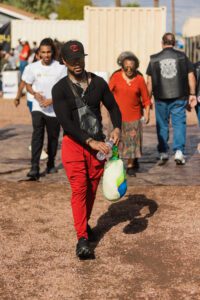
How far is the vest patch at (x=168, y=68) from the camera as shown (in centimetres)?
994

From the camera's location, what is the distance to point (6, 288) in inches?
200

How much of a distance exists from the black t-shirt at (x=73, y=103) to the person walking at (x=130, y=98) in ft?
9.91

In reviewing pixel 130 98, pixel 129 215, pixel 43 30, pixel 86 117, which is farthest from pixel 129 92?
pixel 43 30

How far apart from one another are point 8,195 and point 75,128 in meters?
2.68

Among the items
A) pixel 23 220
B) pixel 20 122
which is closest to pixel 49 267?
pixel 23 220

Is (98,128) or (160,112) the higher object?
(98,128)

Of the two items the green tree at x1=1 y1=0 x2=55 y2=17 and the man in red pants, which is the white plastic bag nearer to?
the man in red pants

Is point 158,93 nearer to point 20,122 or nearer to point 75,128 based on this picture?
point 75,128

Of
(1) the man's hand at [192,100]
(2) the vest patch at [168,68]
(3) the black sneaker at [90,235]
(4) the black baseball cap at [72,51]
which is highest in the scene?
(4) the black baseball cap at [72,51]

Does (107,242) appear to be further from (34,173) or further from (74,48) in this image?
(34,173)

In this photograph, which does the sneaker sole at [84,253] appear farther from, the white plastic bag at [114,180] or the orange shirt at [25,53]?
the orange shirt at [25,53]

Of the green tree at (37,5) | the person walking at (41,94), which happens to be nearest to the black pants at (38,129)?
the person walking at (41,94)

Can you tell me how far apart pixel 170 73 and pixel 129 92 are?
1.23 meters

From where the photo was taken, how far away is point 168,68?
9977 mm
